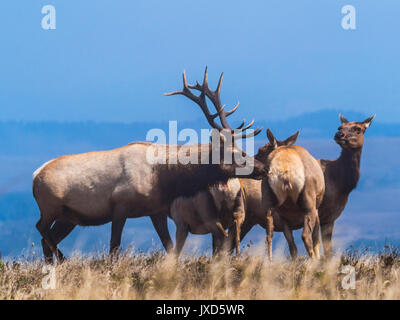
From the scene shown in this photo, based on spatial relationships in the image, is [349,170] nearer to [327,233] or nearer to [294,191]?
[327,233]

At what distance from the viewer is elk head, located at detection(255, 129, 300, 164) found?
1201 centimetres

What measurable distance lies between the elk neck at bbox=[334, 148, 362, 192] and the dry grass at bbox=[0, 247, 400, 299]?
2064 mm

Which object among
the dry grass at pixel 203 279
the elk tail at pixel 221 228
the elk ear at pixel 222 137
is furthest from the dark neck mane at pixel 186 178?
the dry grass at pixel 203 279

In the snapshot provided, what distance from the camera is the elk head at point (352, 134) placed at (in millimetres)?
12883

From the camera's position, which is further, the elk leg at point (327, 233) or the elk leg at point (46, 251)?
the elk leg at point (46, 251)

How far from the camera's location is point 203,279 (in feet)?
31.8

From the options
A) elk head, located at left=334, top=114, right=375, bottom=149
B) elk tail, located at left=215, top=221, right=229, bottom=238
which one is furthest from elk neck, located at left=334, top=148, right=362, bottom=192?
elk tail, located at left=215, top=221, right=229, bottom=238

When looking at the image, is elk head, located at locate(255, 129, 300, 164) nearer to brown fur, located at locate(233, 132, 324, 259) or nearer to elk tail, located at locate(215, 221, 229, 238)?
brown fur, located at locate(233, 132, 324, 259)

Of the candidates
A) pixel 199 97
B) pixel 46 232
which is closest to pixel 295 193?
pixel 199 97

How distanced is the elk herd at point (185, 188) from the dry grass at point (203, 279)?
1278 mm

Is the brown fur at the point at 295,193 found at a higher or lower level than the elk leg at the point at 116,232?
higher

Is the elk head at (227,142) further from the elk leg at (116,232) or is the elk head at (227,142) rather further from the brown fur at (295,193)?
the elk leg at (116,232)
